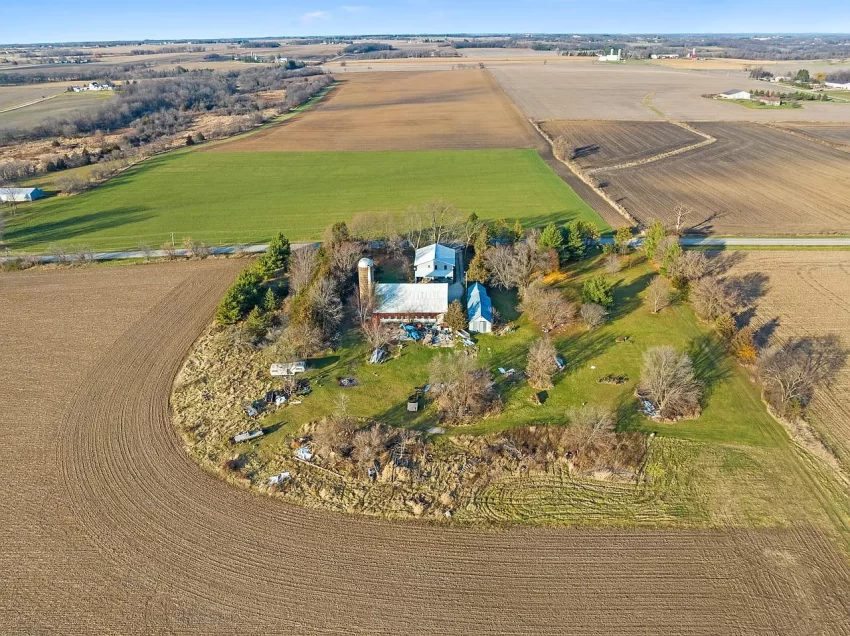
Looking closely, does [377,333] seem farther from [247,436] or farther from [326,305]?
[247,436]

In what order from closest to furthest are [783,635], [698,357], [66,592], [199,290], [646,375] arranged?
[783,635] → [66,592] → [646,375] → [698,357] → [199,290]

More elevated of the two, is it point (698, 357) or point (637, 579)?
point (698, 357)

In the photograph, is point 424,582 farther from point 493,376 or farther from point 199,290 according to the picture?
point 199,290

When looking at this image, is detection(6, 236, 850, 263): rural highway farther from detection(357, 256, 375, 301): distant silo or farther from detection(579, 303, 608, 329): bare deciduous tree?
detection(579, 303, 608, 329): bare deciduous tree

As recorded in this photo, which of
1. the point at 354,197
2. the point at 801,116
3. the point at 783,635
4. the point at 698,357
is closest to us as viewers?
the point at 783,635

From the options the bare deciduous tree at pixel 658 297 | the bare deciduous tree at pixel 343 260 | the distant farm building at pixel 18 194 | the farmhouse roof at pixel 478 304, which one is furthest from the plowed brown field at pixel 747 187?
the distant farm building at pixel 18 194

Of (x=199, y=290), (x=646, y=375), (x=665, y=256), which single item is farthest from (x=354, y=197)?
(x=646, y=375)

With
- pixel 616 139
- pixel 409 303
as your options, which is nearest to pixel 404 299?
pixel 409 303
